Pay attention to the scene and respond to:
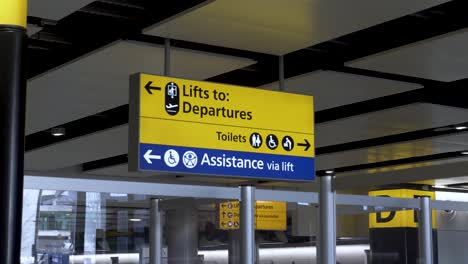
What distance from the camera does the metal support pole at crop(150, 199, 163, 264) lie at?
773 cm

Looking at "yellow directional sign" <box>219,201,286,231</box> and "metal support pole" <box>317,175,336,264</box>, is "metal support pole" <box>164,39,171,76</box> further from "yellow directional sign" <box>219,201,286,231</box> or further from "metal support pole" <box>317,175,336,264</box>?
"metal support pole" <box>317,175,336,264</box>

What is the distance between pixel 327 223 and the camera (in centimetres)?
Answer: 898

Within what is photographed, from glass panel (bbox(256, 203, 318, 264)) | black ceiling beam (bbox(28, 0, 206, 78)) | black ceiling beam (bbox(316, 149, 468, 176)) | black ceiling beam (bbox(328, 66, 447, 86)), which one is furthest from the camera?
black ceiling beam (bbox(316, 149, 468, 176))

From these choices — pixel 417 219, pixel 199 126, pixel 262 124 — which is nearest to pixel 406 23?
pixel 262 124

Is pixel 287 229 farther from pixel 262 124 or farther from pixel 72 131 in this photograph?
pixel 72 131

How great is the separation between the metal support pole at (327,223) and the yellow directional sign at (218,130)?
4.36 feet

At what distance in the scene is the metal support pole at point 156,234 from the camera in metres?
7.73

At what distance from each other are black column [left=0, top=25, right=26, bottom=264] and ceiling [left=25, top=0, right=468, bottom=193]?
10.8 ft

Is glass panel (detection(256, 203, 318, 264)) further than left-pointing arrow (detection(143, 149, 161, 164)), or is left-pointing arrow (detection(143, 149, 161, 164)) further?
glass panel (detection(256, 203, 318, 264))

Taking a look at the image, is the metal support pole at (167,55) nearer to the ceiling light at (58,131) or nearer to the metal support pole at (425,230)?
the metal support pole at (425,230)

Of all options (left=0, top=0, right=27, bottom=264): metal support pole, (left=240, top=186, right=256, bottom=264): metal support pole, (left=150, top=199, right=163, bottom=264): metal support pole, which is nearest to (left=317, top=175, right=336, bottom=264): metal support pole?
(left=240, top=186, right=256, bottom=264): metal support pole

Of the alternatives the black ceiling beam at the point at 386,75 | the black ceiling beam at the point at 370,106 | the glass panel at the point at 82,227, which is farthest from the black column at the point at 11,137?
the black ceiling beam at the point at 370,106

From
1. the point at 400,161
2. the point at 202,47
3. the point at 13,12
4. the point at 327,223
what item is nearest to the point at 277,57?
the point at 202,47

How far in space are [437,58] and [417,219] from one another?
2975mm
